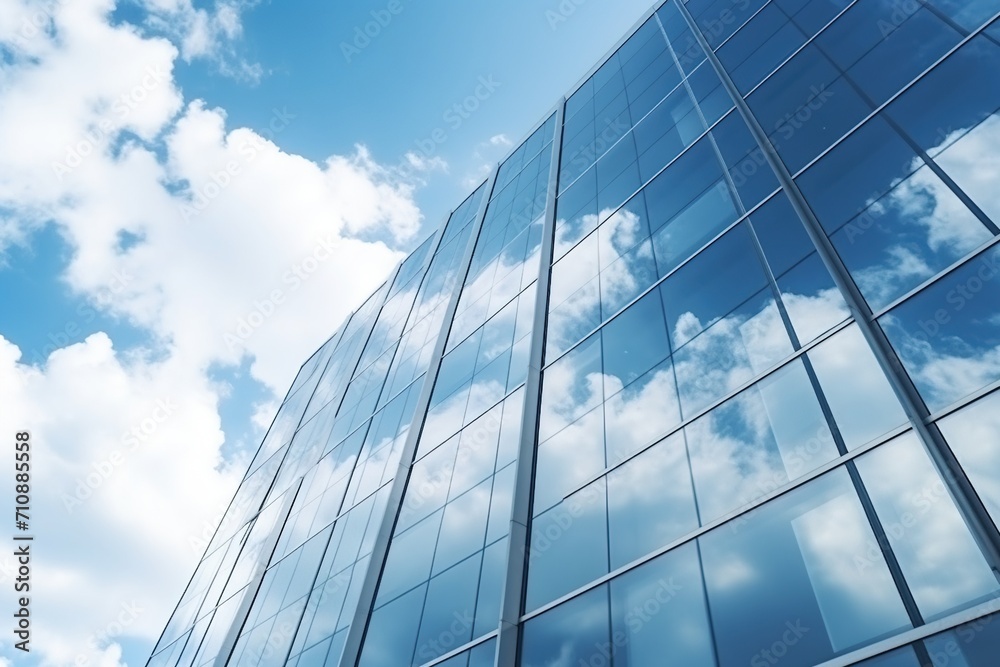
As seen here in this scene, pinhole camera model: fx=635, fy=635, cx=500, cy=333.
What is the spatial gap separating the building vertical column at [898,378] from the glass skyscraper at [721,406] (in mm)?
34

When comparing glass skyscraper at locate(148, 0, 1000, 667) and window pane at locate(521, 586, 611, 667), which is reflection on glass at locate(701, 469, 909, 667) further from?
window pane at locate(521, 586, 611, 667)

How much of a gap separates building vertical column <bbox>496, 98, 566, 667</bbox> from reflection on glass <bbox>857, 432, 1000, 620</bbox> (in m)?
6.09

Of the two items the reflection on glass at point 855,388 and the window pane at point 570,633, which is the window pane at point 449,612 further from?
the reflection on glass at point 855,388

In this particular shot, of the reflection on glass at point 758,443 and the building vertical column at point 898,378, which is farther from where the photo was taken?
the reflection on glass at point 758,443

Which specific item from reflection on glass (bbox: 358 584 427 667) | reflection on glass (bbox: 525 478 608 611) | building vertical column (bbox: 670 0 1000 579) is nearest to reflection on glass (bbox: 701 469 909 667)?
building vertical column (bbox: 670 0 1000 579)

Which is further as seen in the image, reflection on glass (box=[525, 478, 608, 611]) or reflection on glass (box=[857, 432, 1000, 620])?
reflection on glass (box=[525, 478, 608, 611])

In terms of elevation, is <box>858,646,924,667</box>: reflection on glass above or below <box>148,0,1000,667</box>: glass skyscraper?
below

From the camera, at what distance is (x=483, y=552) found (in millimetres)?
12680

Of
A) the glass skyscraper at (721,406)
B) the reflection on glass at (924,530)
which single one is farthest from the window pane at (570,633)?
the reflection on glass at (924,530)

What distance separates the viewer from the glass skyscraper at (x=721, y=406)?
727 centimetres

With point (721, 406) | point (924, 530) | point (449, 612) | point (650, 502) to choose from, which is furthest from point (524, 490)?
point (924, 530)

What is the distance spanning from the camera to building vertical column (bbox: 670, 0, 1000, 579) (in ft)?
21.0

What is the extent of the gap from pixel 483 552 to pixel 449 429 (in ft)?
17.5

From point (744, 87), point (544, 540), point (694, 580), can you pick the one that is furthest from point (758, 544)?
point (744, 87)
